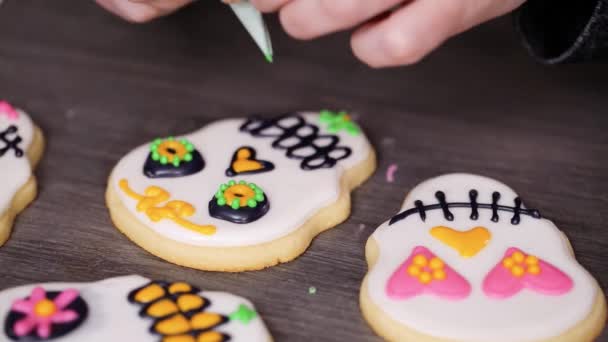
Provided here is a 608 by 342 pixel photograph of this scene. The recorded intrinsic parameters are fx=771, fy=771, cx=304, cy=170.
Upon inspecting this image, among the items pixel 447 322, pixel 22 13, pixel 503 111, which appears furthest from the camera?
pixel 22 13

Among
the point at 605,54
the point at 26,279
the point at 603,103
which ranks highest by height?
the point at 26,279

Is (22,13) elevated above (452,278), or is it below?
above

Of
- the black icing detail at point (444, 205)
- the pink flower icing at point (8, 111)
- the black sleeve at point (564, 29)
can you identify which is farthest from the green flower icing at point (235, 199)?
the black sleeve at point (564, 29)

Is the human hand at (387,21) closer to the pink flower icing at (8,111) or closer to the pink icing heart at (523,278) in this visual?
the pink icing heart at (523,278)

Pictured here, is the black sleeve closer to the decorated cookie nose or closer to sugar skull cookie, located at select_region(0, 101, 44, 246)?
the decorated cookie nose

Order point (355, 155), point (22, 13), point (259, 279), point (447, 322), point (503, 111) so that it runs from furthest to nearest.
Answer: point (22, 13) → point (503, 111) → point (355, 155) → point (259, 279) → point (447, 322)

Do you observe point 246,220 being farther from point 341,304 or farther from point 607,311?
point 607,311

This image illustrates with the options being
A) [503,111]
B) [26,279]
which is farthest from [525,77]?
[26,279]

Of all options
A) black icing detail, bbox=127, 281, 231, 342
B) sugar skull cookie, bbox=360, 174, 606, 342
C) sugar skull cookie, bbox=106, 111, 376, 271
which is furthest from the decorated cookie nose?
black icing detail, bbox=127, 281, 231, 342
